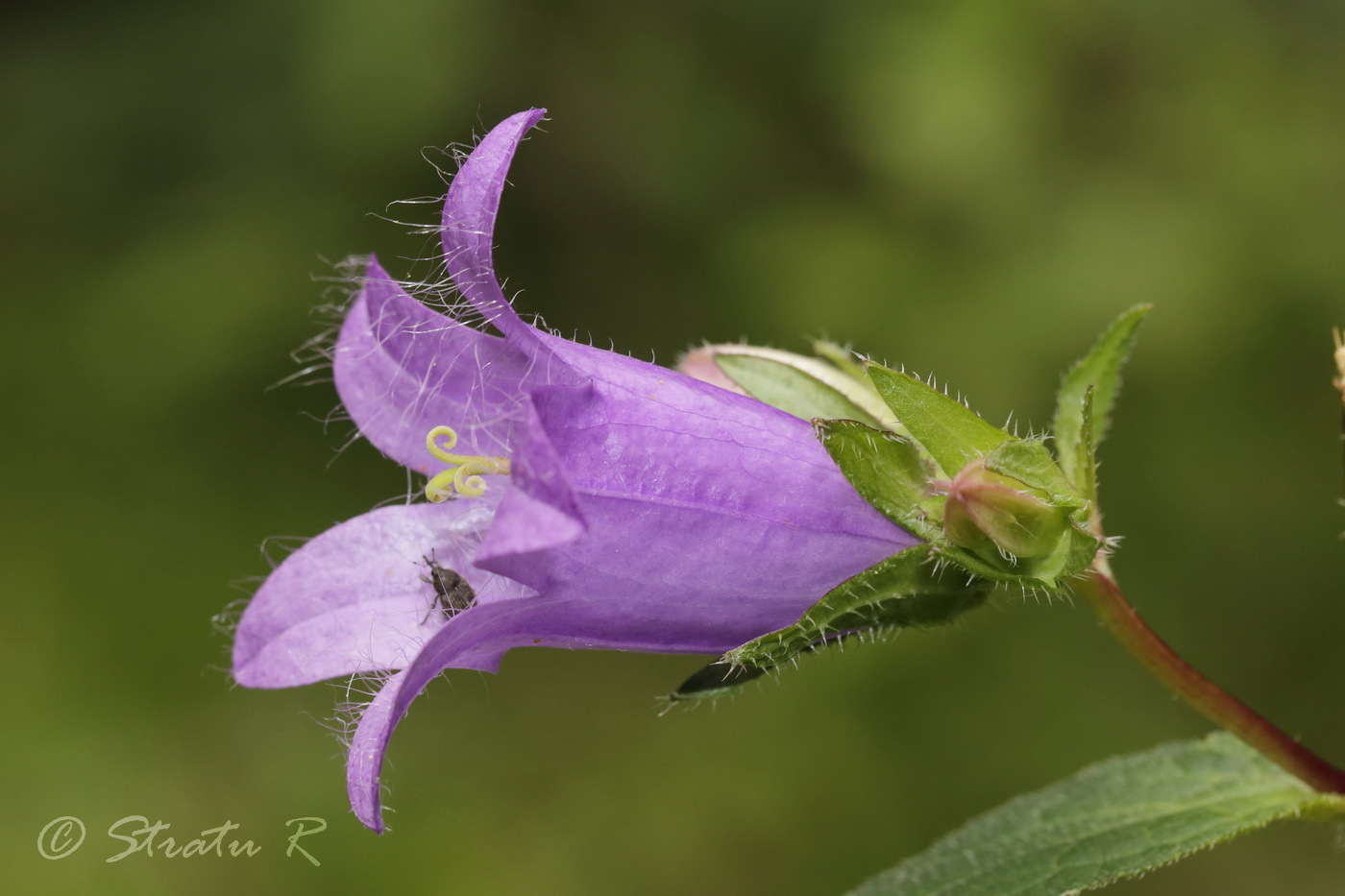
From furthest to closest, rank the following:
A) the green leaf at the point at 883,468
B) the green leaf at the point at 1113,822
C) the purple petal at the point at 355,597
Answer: the green leaf at the point at 1113,822 → the purple petal at the point at 355,597 → the green leaf at the point at 883,468

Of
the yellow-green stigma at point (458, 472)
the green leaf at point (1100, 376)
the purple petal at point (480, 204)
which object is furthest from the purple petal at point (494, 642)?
the green leaf at point (1100, 376)

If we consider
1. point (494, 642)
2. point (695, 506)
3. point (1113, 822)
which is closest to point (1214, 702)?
point (1113, 822)

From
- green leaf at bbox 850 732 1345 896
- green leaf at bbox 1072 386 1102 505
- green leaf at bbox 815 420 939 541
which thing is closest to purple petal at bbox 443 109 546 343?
green leaf at bbox 815 420 939 541

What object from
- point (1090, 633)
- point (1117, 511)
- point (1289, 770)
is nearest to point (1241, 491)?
point (1117, 511)

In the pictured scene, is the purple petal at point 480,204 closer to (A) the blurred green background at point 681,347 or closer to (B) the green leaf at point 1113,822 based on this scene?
(B) the green leaf at point 1113,822

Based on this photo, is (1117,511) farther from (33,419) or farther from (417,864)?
(33,419)

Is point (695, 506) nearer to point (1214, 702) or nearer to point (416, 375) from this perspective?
point (416, 375)
